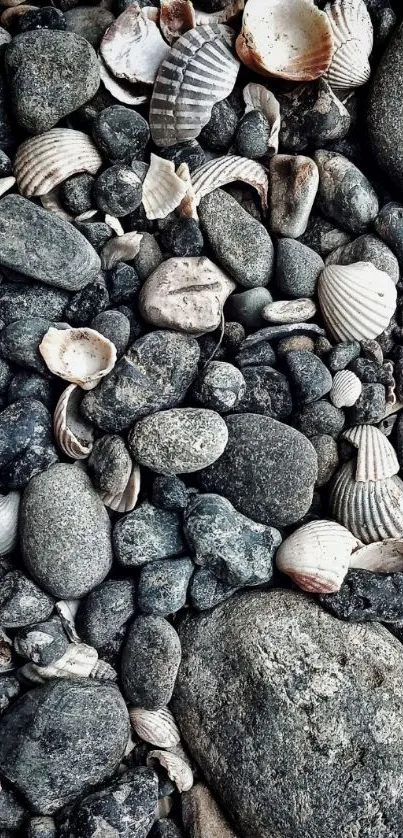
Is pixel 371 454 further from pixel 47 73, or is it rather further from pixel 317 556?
pixel 47 73

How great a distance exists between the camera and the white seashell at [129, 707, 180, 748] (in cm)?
238

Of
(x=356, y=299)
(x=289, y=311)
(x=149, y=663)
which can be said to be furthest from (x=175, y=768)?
(x=356, y=299)

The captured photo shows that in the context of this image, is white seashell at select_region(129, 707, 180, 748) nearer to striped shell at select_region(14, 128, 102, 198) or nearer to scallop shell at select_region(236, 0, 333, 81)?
striped shell at select_region(14, 128, 102, 198)

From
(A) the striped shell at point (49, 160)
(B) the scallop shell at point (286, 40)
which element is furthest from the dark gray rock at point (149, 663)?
(B) the scallop shell at point (286, 40)

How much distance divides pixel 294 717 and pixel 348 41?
249cm

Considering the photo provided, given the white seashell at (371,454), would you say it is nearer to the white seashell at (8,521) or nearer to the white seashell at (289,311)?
the white seashell at (289,311)

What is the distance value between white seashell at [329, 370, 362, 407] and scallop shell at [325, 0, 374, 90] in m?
1.20

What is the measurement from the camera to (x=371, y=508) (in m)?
2.59

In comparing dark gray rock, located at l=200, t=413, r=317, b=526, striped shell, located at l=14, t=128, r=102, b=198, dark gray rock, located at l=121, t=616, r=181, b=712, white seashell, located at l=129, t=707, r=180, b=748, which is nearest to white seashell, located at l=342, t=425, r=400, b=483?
dark gray rock, located at l=200, t=413, r=317, b=526

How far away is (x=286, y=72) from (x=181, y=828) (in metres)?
2.74

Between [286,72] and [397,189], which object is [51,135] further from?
[397,189]

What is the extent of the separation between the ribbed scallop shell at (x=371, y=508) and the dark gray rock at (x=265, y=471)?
179mm

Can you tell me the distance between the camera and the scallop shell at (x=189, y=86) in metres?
2.64

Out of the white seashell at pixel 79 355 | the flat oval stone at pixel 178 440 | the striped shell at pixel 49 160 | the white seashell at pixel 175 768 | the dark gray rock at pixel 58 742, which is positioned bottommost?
the white seashell at pixel 175 768
